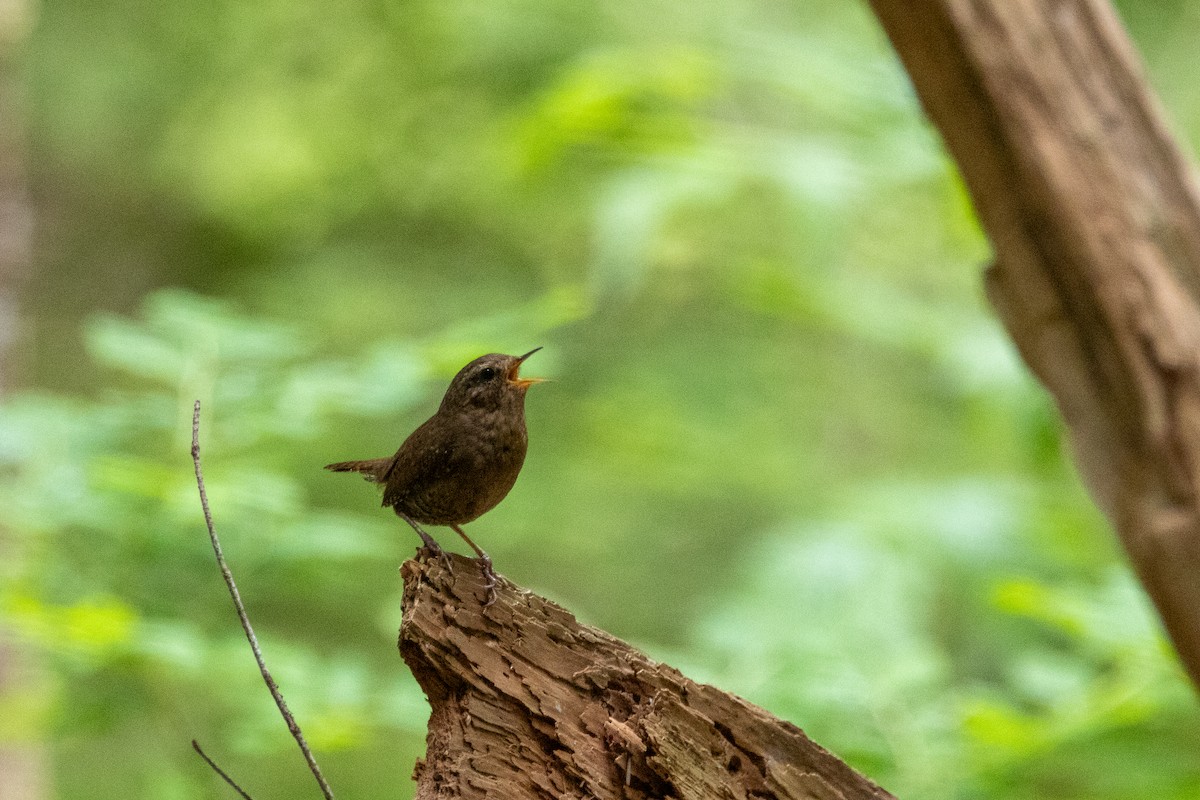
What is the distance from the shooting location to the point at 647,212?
3.83m

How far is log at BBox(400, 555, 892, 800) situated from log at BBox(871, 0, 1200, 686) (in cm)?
129

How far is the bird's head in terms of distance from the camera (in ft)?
7.93

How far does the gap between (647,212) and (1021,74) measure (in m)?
1.37

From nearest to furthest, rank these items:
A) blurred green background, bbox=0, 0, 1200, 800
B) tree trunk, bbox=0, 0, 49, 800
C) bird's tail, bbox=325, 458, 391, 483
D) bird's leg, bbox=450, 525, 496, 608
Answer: bird's leg, bbox=450, 525, 496, 608, bird's tail, bbox=325, 458, 391, 483, blurred green background, bbox=0, 0, 1200, 800, tree trunk, bbox=0, 0, 49, 800

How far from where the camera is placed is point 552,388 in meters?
6.72

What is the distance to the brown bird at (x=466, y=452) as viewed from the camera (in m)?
2.35

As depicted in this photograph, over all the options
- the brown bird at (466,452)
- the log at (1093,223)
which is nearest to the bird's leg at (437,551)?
the brown bird at (466,452)

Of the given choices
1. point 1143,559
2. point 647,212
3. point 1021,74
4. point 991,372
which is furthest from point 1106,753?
point 647,212

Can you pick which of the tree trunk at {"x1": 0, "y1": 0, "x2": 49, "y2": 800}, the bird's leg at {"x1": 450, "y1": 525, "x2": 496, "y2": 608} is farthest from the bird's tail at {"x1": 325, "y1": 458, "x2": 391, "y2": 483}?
the tree trunk at {"x1": 0, "y1": 0, "x2": 49, "y2": 800}

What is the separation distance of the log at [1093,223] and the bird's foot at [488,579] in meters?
1.48

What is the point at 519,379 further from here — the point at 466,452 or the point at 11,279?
the point at 11,279

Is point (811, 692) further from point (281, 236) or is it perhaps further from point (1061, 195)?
point (281, 236)

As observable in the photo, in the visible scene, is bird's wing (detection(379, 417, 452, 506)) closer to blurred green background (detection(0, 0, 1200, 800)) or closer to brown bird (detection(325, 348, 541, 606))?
brown bird (detection(325, 348, 541, 606))

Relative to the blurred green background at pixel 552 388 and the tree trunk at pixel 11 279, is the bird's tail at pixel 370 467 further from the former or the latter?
the tree trunk at pixel 11 279
